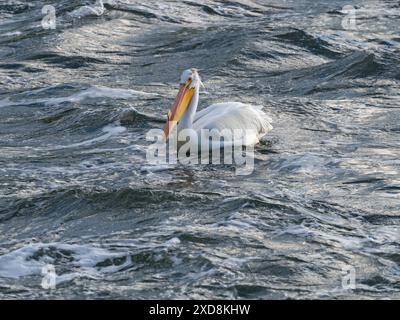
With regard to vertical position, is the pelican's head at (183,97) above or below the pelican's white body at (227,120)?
above

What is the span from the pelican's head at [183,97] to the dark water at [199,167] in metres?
0.36

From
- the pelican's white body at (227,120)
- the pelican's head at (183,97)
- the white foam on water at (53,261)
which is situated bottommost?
the white foam on water at (53,261)

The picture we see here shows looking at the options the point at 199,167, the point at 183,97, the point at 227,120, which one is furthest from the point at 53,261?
the point at 183,97

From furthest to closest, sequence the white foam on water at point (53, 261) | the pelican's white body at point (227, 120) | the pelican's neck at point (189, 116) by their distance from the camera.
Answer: the pelican's neck at point (189, 116) → the pelican's white body at point (227, 120) → the white foam on water at point (53, 261)

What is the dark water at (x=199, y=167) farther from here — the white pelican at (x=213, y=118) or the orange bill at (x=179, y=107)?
the orange bill at (x=179, y=107)

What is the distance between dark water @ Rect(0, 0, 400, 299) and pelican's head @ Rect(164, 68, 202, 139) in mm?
356

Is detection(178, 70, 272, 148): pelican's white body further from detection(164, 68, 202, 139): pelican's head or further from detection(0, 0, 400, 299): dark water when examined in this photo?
detection(0, 0, 400, 299): dark water

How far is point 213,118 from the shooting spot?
9.03 metres

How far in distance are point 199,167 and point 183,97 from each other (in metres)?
0.87

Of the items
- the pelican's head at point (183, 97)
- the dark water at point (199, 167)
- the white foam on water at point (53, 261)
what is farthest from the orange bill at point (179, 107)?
the white foam on water at point (53, 261)

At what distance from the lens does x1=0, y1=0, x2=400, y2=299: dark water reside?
6340 mm

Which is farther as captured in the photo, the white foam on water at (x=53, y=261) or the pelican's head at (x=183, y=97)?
the pelican's head at (x=183, y=97)

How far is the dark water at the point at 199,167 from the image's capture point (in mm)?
6340
